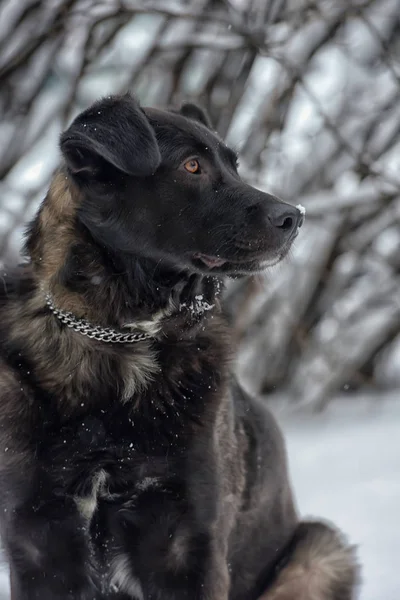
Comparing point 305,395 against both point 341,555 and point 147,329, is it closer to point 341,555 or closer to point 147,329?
point 341,555

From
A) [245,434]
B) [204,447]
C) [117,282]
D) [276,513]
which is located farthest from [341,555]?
[117,282]

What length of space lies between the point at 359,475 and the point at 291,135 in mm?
2513

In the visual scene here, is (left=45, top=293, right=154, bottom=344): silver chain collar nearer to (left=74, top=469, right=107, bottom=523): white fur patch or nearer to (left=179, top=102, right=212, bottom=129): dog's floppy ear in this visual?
(left=74, top=469, right=107, bottom=523): white fur patch

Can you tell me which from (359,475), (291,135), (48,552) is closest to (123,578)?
(48,552)

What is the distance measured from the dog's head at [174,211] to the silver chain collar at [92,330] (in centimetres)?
28

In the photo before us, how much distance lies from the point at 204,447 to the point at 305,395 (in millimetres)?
3935

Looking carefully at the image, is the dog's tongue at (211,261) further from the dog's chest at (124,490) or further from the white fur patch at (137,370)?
the dog's chest at (124,490)

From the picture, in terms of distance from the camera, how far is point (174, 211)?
2.79 meters

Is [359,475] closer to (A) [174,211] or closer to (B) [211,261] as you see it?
(B) [211,261]

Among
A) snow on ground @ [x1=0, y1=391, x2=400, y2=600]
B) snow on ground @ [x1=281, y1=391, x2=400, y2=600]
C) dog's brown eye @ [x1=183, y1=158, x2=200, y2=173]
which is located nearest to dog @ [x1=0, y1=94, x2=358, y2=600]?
dog's brown eye @ [x1=183, y1=158, x2=200, y2=173]

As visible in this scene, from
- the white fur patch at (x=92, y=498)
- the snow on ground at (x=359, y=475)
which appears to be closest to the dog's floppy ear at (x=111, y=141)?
the white fur patch at (x=92, y=498)

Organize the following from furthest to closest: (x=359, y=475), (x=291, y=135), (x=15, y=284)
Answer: (x=291, y=135) < (x=359, y=475) < (x=15, y=284)

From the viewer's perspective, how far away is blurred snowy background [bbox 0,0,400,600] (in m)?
5.76

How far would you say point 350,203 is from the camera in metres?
5.99
